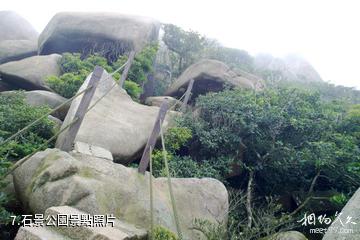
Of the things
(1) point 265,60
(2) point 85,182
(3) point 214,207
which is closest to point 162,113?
(2) point 85,182

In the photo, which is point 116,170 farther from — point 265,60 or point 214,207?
point 265,60

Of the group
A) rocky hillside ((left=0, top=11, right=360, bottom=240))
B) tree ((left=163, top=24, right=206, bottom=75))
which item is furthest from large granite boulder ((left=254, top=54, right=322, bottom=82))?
rocky hillside ((left=0, top=11, right=360, bottom=240))

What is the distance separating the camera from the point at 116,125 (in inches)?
291

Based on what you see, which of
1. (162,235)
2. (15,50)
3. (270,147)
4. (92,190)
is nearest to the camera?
(162,235)

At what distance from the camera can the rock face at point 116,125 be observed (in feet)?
22.0

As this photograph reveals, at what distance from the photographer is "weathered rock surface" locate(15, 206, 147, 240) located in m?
3.29

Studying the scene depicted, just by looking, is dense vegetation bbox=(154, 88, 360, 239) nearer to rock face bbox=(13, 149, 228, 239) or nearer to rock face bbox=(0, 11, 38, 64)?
rock face bbox=(13, 149, 228, 239)

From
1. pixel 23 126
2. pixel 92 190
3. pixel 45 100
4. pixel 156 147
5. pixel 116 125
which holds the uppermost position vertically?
pixel 92 190

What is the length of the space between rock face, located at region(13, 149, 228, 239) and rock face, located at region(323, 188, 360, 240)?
2.18 metres

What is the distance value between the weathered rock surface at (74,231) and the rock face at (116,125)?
2596mm

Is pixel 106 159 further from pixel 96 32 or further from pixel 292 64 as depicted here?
pixel 292 64

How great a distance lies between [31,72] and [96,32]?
3.47 metres

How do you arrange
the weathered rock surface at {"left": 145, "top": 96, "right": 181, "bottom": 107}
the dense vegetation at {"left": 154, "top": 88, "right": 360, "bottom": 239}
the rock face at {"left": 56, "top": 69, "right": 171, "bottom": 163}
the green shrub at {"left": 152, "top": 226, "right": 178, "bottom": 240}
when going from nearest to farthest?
the green shrub at {"left": 152, "top": 226, "right": 178, "bottom": 240}
the rock face at {"left": 56, "top": 69, "right": 171, "bottom": 163}
the dense vegetation at {"left": 154, "top": 88, "right": 360, "bottom": 239}
the weathered rock surface at {"left": 145, "top": 96, "right": 181, "bottom": 107}

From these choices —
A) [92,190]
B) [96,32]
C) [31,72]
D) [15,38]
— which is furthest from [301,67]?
[92,190]
